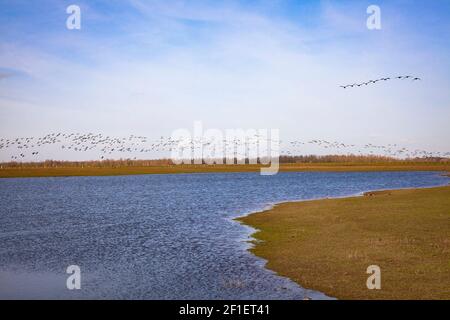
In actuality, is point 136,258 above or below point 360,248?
below

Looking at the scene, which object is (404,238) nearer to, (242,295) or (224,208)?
(242,295)

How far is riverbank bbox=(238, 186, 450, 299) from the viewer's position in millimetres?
17594

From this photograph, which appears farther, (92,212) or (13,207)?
(13,207)

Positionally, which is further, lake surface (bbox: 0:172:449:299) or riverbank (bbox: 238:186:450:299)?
lake surface (bbox: 0:172:449:299)

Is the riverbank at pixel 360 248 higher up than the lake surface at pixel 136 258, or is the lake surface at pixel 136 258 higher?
the riverbank at pixel 360 248

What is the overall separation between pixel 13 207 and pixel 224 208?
83.0 feet

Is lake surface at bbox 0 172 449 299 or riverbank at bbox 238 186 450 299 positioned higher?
riverbank at bbox 238 186 450 299

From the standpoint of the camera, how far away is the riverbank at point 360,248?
17.6 m

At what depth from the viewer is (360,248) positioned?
79.2 feet

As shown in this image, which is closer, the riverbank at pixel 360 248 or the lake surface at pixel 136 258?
the riverbank at pixel 360 248

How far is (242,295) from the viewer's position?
1703cm

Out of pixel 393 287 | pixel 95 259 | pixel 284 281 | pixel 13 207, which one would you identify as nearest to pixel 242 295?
pixel 284 281

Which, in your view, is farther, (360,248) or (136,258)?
(136,258)
